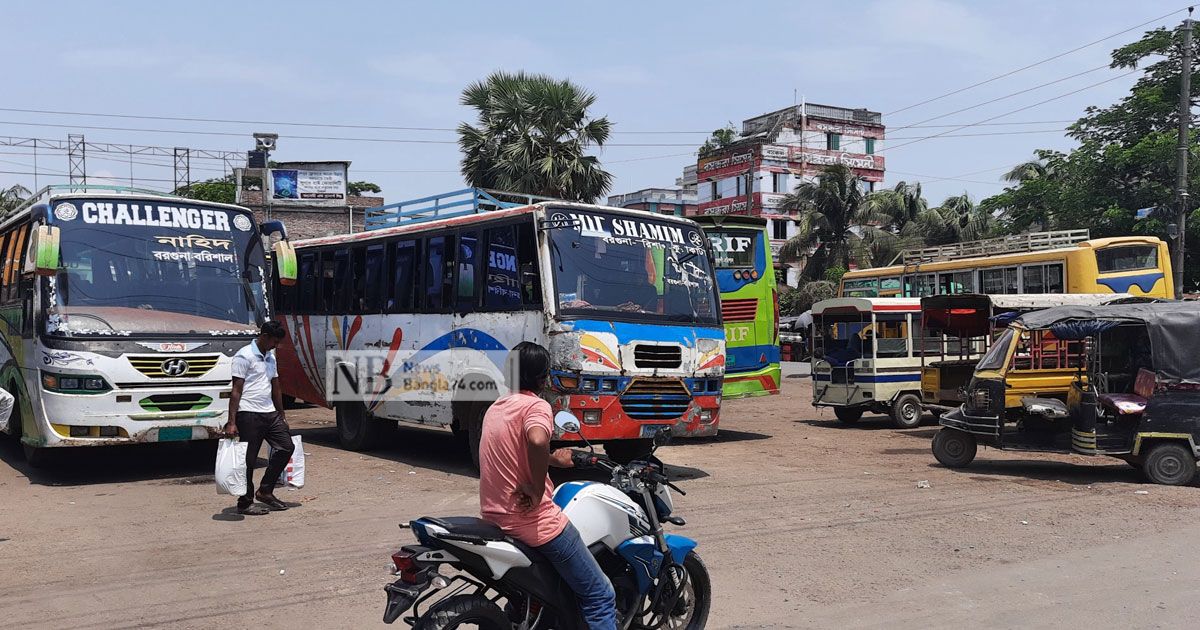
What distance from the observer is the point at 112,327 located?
11023 mm

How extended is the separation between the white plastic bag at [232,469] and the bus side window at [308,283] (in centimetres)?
680

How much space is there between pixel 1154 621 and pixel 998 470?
7129 mm

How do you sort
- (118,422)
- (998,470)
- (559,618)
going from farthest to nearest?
(998,470)
(118,422)
(559,618)

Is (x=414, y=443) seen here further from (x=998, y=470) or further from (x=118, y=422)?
(x=998, y=470)

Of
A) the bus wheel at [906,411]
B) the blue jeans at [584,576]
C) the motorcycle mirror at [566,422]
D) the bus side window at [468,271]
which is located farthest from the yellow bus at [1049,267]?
the motorcycle mirror at [566,422]

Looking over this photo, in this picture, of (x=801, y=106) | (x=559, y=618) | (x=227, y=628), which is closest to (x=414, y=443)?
(x=227, y=628)

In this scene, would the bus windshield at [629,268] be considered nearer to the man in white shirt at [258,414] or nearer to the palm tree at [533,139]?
the man in white shirt at [258,414]

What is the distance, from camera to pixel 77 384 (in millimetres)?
A: 10805

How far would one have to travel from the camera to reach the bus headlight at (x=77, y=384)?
10.8 m

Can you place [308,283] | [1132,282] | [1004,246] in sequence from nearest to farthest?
1. [308,283]
2. [1132,282]
3. [1004,246]

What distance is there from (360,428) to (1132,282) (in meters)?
15.9

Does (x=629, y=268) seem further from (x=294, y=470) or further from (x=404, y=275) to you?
(x=294, y=470)

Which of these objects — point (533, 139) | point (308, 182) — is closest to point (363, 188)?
point (308, 182)

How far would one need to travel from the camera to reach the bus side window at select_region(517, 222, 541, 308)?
11.1 m
